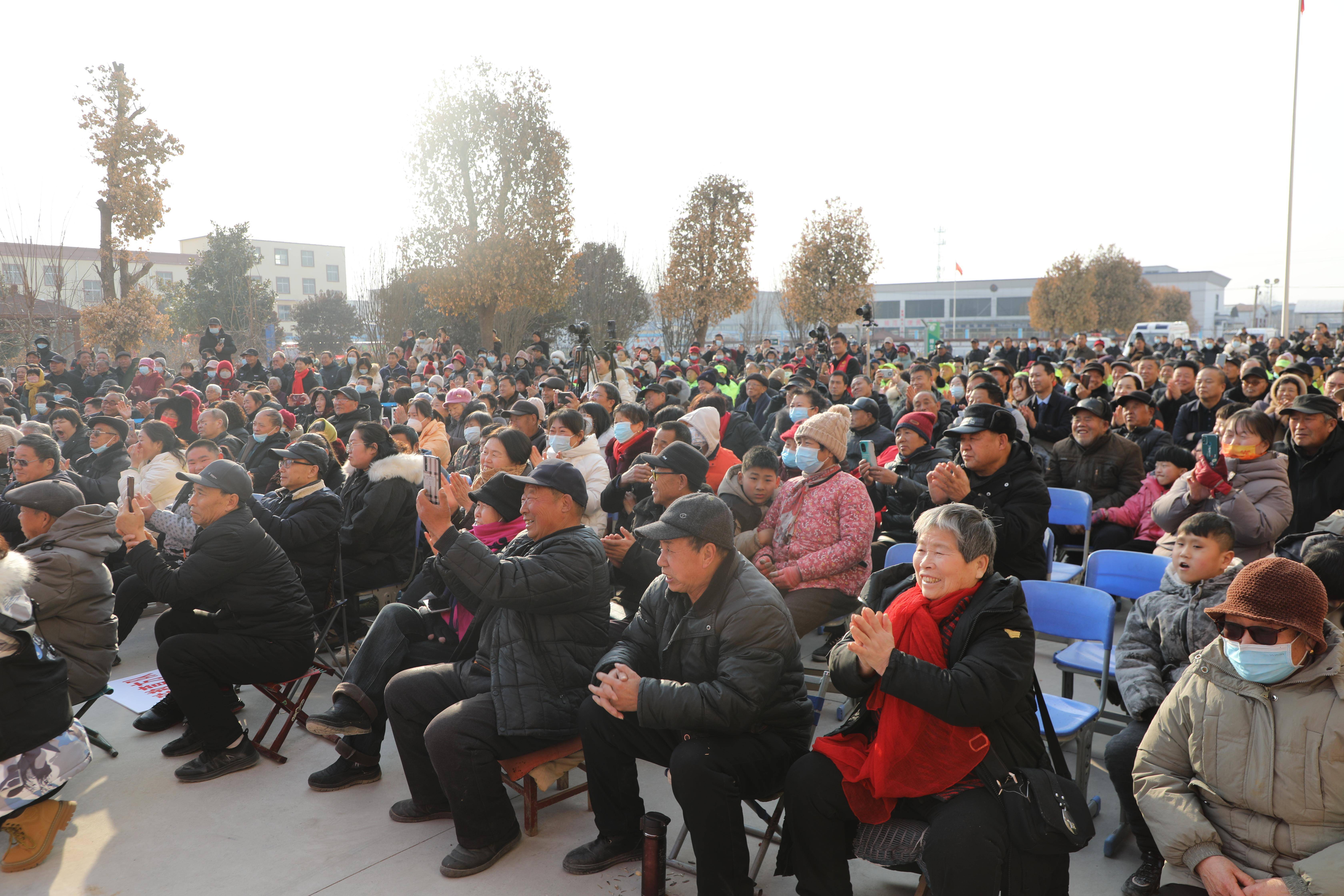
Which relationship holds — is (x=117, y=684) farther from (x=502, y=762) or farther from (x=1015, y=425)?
(x=1015, y=425)

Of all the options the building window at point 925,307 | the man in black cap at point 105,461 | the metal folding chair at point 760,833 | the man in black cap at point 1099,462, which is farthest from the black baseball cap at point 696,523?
the building window at point 925,307

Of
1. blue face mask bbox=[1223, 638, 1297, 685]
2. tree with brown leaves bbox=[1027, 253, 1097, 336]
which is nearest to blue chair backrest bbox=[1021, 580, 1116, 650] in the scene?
blue face mask bbox=[1223, 638, 1297, 685]

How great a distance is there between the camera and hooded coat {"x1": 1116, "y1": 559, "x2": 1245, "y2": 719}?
2.91 meters

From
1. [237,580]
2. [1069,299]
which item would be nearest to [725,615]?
[237,580]

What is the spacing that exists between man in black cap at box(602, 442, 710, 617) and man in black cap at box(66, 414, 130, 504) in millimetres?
4623

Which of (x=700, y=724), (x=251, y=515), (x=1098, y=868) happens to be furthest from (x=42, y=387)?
(x=1098, y=868)

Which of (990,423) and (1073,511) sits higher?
(990,423)

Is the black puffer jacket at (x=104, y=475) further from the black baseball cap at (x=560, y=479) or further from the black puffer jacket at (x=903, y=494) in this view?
the black puffer jacket at (x=903, y=494)

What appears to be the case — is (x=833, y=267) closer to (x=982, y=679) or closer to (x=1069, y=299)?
(x=1069, y=299)

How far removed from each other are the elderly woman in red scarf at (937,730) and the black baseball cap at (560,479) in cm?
128

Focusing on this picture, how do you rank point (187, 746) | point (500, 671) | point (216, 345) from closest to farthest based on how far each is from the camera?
point (500, 671)
point (187, 746)
point (216, 345)

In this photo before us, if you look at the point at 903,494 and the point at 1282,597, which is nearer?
the point at 1282,597

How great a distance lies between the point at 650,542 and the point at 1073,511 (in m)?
3.31

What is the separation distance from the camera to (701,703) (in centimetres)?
272
